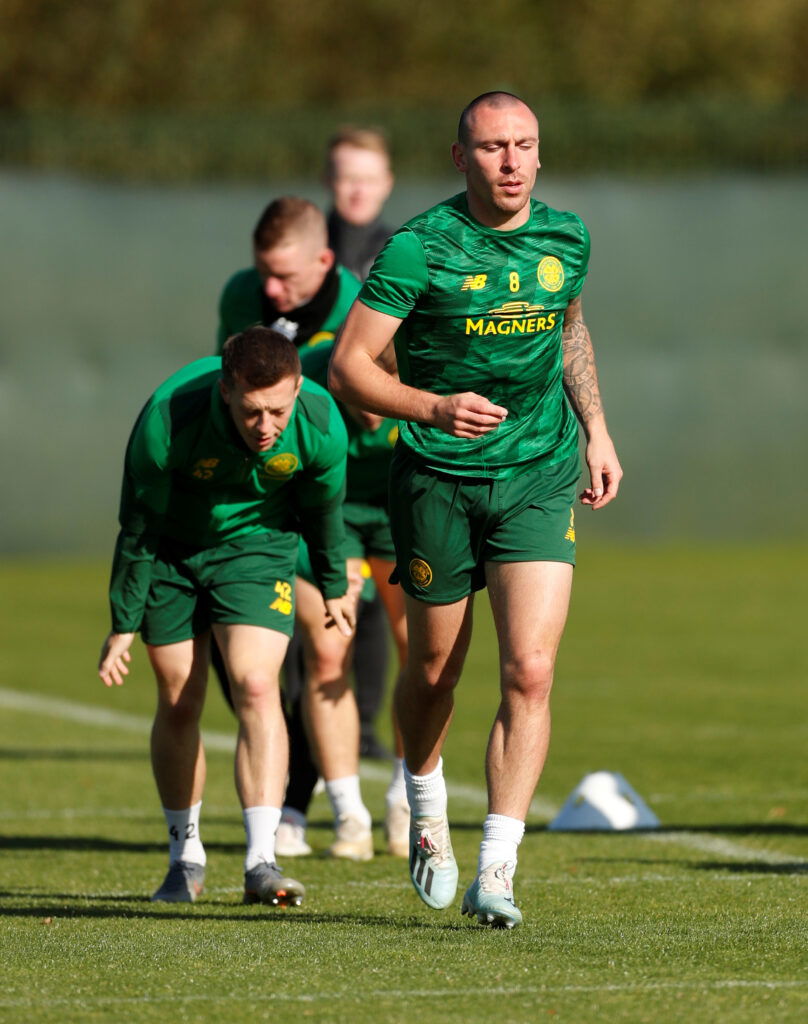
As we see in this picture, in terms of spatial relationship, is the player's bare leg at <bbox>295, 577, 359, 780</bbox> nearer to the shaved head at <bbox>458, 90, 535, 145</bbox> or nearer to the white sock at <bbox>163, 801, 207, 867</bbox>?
the white sock at <bbox>163, 801, 207, 867</bbox>

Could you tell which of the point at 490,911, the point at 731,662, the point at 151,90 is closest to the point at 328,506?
the point at 490,911

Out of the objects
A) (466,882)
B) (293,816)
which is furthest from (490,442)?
(293,816)

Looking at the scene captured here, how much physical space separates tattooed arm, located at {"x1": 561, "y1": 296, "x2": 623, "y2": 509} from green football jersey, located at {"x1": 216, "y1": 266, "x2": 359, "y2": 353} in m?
1.73

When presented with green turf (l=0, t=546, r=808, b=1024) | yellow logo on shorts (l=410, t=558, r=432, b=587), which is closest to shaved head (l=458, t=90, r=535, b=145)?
yellow logo on shorts (l=410, t=558, r=432, b=587)

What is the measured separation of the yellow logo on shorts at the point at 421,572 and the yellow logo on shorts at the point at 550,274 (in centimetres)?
85

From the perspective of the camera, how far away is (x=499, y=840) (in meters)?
5.58

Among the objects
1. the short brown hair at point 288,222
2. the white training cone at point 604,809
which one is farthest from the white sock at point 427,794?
the short brown hair at point 288,222

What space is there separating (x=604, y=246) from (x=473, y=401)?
648 inches

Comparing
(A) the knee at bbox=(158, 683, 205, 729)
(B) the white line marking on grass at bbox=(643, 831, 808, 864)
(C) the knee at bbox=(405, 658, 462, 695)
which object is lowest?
(B) the white line marking on grass at bbox=(643, 831, 808, 864)

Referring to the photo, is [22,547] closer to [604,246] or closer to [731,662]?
[604,246]

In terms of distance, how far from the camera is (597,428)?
5.88 meters

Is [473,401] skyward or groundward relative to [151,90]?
groundward

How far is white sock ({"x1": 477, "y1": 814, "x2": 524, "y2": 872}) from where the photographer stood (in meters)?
5.55

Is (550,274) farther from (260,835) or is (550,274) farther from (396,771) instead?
(396,771)
